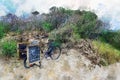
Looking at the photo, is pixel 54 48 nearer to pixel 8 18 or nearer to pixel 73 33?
pixel 73 33

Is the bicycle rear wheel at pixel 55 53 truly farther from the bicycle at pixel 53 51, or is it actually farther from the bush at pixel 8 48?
the bush at pixel 8 48

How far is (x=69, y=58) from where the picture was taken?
42.6 ft

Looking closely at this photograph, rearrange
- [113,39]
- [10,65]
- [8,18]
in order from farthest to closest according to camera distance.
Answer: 1. [113,39]
2. [8,18]
3. [10,65]

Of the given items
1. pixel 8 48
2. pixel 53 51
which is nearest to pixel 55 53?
pixel 53 51

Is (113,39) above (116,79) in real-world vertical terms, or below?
above

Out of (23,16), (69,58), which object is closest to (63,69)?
(69,58)

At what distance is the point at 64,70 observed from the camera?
41.8 feet

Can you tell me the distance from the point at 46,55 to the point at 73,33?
49.4 inches

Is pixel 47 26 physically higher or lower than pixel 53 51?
higher

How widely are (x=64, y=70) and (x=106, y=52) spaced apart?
1.71 meters

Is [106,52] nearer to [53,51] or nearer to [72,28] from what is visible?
[72,28]

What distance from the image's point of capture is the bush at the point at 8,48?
12266 millimetres

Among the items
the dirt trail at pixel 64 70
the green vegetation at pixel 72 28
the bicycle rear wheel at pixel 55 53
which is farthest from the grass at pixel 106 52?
the bicycle rear wheel at pixel 55 53

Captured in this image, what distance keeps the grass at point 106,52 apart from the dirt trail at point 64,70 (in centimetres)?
18
